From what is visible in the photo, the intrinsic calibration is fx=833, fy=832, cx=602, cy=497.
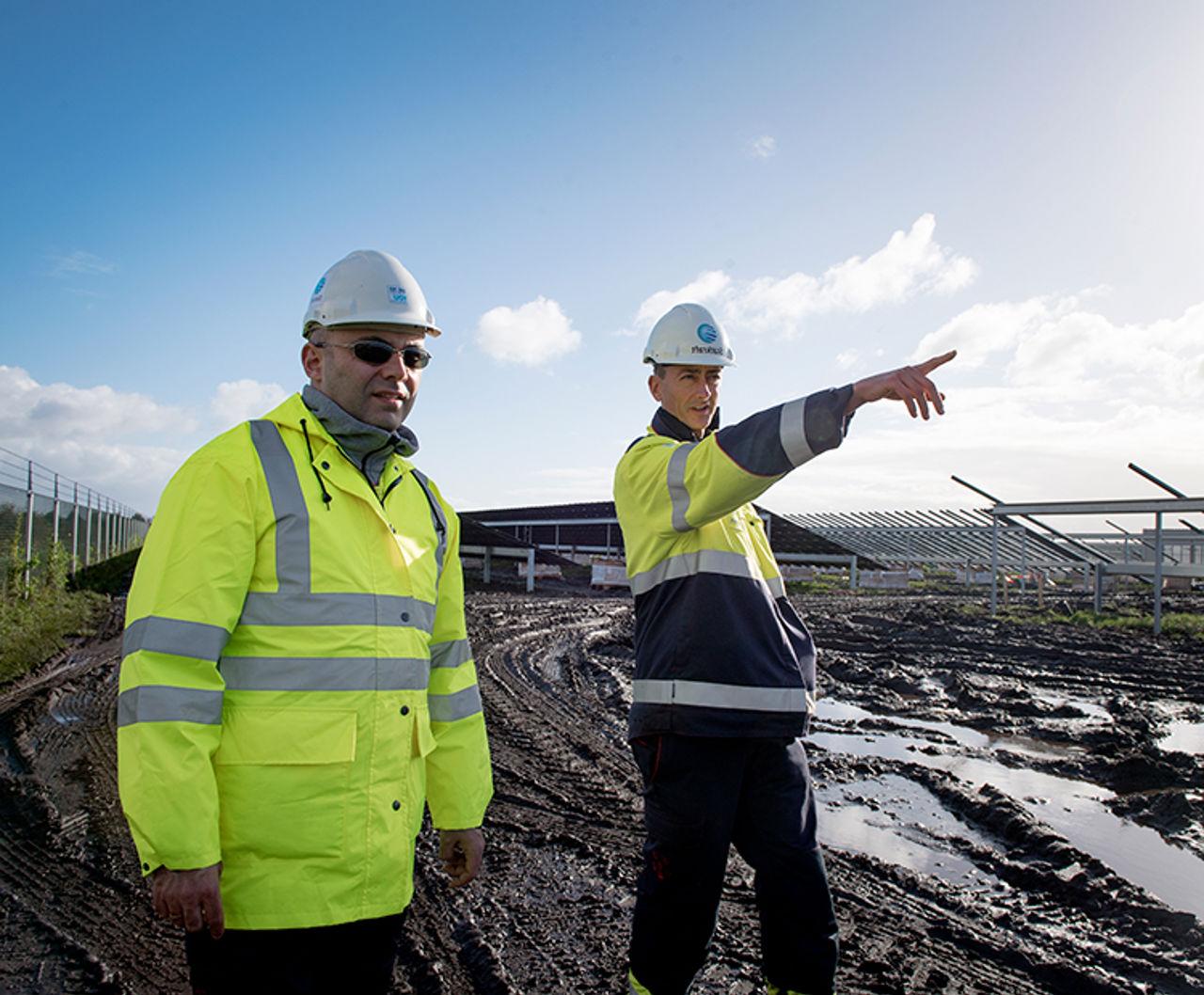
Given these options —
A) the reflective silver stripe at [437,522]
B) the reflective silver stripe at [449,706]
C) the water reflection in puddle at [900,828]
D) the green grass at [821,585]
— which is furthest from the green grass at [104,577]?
the green grass at [821,585]

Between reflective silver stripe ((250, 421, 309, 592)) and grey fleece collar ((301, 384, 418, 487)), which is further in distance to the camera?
grey fleece collar ((301, 384, 418, 487))

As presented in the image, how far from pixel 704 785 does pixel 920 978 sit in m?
1.63

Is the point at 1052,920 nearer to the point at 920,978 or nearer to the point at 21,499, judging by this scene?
A: the point at 920,978

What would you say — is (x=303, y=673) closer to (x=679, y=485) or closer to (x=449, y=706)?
(x=449, y=706)

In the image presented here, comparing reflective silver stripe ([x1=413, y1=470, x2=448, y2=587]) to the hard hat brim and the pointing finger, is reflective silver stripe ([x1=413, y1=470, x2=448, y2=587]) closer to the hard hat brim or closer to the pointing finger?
the hard hat brim

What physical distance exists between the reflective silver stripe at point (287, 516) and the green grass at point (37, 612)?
888 cm

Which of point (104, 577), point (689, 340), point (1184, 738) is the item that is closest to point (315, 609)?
point (689, 340)

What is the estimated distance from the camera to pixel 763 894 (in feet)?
8.05

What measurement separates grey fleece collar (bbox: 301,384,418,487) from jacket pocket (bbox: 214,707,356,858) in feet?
2.11

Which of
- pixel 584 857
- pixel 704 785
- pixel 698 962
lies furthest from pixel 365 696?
pixel 584 857

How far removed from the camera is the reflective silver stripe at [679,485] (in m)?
2.40

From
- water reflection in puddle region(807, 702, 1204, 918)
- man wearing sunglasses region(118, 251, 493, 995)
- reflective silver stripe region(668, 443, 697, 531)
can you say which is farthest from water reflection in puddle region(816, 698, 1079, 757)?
man wearing sunglasses region(118, 251, 493, 995)

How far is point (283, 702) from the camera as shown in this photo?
1742 millimetres

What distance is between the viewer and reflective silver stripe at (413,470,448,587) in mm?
2277
